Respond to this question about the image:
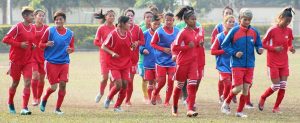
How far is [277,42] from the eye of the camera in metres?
14.7

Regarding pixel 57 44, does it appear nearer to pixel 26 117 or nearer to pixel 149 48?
pixel 26 117

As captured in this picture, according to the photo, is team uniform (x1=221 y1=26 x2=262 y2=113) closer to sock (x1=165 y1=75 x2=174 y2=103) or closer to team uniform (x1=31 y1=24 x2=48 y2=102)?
sock (x1=165 y1=75 x2=174 y2=103)

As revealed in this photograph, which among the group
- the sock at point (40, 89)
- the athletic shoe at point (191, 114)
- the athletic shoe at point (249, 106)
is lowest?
the athletic shoe at point (249, 106)

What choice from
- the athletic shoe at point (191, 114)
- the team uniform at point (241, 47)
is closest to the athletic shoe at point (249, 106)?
the team uniform at point (241, 47)

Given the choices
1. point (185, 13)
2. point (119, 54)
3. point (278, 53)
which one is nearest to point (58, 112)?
point (119, 54)

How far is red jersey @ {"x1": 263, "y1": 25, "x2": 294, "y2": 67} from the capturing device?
14.7 meters

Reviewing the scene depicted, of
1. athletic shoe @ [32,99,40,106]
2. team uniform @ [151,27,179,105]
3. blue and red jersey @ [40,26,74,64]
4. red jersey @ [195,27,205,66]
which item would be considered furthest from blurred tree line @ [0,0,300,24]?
blue and red jersey @ [40,26,74,64]

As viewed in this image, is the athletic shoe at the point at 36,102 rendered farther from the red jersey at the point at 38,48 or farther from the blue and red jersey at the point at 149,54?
the blue and red jersey at the point at 149,54

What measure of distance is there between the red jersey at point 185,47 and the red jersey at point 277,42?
62.0 inches

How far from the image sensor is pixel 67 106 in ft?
52.3

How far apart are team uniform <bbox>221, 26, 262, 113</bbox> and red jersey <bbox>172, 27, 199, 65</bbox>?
1.58 ft

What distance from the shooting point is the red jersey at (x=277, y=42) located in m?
14.7

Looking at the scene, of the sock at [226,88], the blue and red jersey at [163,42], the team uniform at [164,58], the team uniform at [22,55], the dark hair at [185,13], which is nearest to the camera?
the dark hair at [185,13]

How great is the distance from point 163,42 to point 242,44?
8.73 feet
